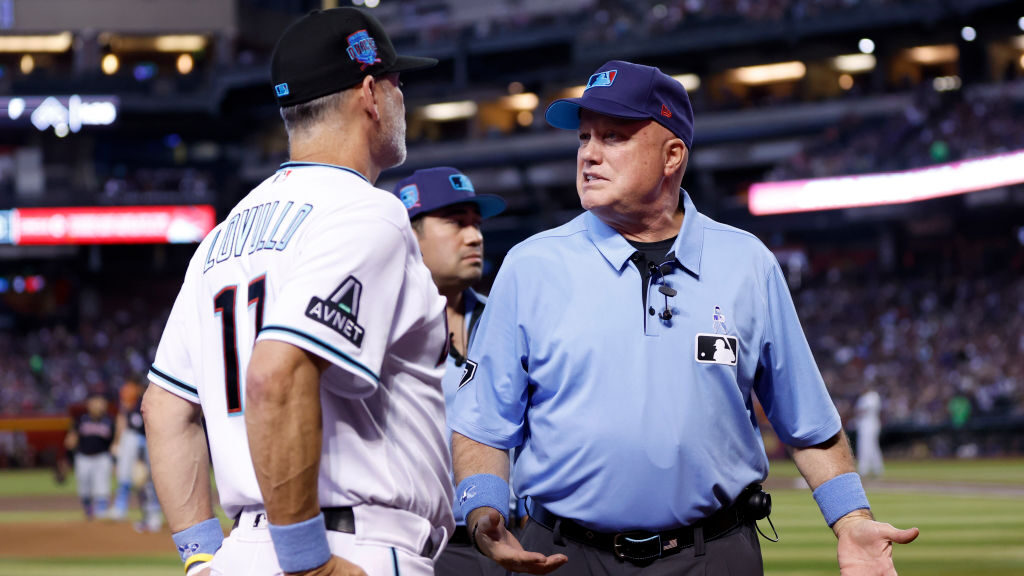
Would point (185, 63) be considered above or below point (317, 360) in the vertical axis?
below

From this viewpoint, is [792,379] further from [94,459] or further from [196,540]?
[94,459]

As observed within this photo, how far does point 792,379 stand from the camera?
3596 mm

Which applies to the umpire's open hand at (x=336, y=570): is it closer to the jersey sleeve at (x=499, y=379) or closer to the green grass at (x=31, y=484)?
the jersey sleeve at (x=499, y=379)

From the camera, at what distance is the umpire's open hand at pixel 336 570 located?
252 centimetres

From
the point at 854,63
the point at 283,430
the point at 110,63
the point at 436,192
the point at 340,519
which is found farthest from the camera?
the point at 110,63

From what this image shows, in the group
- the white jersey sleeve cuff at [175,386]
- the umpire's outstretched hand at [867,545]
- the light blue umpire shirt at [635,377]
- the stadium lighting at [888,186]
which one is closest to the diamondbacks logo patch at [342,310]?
the white jersey sleeve cuff at [175,386]

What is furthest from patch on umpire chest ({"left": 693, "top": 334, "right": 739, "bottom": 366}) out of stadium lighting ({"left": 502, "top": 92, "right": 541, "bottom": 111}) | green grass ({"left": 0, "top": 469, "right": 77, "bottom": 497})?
stadium lighting ({"left": 502, "top": 92, "right": 541, "bottom": 111})

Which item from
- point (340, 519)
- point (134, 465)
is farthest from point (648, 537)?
point (134, 465)

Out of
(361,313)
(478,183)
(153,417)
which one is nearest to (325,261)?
(361,313)

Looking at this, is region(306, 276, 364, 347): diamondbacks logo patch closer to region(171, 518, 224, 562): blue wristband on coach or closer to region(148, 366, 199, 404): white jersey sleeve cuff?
region(148, 366, 199, 404): white jersey sleeve cuff

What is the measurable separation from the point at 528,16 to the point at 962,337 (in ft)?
95.7

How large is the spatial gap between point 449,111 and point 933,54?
76.5ft

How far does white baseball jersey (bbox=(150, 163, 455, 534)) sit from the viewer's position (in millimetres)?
2578

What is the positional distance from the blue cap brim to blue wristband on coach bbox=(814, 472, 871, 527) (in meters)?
1.30
